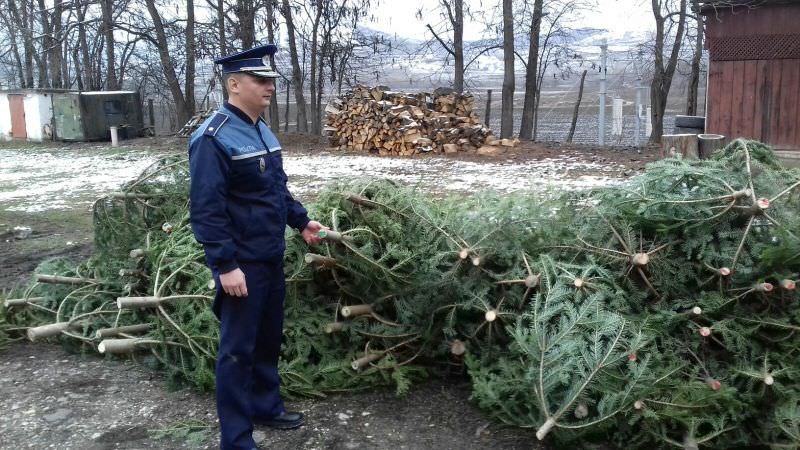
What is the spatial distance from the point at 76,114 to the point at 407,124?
36.3 ft

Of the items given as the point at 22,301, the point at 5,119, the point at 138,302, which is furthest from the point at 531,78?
the point at 138,302

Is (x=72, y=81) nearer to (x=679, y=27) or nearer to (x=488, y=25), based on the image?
(x=488, y=25)

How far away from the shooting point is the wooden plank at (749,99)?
43.8 feet

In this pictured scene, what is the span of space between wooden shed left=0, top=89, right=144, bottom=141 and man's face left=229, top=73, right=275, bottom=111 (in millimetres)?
20045

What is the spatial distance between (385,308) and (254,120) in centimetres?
138

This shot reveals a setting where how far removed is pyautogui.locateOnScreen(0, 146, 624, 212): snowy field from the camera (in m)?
11.2

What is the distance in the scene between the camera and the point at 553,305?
3.54 metres

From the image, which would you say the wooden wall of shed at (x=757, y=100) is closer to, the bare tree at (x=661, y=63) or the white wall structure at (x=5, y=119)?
the bare tree at (x=661, y=63)

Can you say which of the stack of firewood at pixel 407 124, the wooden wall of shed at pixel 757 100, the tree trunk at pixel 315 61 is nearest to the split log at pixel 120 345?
the stack of firewood at pixel 407 124

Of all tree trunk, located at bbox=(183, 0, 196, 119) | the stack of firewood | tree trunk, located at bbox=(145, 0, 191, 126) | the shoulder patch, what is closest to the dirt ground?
the shoulder patch

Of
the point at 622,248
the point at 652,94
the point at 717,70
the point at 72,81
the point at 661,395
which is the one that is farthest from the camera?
the point at 72,81

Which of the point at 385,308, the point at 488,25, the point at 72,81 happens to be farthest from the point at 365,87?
the point at 72,81

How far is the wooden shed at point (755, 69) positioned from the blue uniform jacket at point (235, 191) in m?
11.9

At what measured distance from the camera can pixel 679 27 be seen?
64.1 ft
